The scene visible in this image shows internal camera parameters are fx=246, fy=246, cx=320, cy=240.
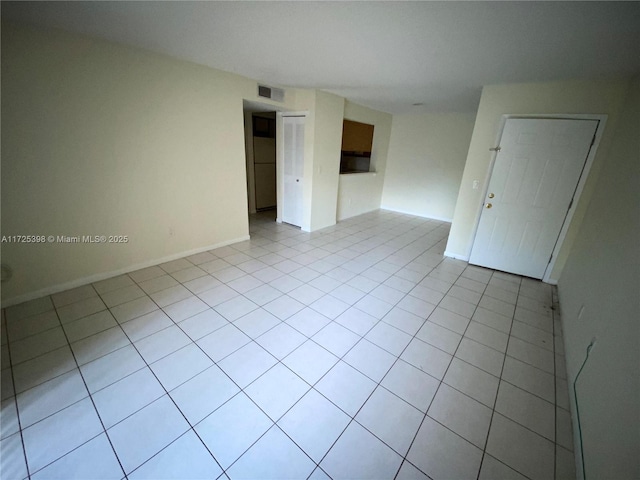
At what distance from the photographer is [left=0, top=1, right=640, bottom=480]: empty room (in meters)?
1.34

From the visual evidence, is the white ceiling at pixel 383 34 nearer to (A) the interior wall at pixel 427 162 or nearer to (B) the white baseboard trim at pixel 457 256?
(B) the white baseboard trim at pixel 457 256

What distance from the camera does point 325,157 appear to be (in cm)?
444

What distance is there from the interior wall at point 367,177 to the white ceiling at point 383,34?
2.39m

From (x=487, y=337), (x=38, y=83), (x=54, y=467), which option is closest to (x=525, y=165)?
(x=487, y=337)

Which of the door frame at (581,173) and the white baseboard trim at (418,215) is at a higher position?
the door frame at (581,173)

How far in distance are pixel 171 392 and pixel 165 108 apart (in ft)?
9.39

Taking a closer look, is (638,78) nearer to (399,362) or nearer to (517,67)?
(517,67)

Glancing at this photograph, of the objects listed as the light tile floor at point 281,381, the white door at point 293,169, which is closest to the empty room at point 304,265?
the light tile floor at point 281,381

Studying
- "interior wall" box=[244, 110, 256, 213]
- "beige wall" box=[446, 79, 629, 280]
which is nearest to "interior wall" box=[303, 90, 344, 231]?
"interior wall" box=[244, 110, 256, 213]

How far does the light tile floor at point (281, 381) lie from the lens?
1281mm

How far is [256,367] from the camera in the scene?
70.6 inches

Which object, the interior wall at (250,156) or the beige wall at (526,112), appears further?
the interior wall at (250,156)

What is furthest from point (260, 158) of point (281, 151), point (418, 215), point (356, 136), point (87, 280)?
point (418, 215)

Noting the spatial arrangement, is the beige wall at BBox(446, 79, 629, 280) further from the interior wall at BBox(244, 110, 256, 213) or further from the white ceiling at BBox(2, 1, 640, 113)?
the interior wall at BBox(244, 110, 256, 213)
